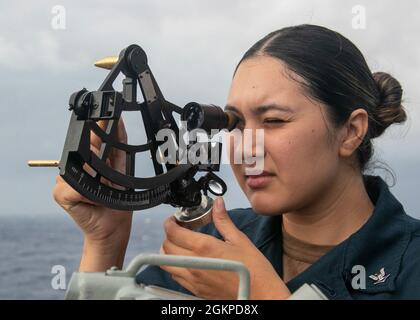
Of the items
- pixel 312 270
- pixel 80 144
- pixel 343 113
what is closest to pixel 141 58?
pixel 80 144

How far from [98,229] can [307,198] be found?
2.14 feet

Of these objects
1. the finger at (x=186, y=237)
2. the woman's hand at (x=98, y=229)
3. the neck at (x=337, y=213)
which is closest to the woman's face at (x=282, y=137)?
the neck at (x=337, y=213)

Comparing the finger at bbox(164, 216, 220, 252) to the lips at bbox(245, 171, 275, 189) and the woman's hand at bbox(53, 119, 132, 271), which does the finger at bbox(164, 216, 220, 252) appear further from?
the woman's hand at bbox(53, 119, 132, 271)

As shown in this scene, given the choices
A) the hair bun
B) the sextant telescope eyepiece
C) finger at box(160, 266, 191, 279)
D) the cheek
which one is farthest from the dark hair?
finger at box(160, 266, 191, 279)

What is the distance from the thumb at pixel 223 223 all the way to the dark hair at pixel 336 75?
0.42 metres

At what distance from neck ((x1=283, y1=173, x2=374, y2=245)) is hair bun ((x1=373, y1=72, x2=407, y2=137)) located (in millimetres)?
218

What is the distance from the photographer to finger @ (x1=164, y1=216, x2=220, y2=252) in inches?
62.8

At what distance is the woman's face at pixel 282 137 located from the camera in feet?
5.85

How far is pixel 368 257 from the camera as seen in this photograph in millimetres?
1871

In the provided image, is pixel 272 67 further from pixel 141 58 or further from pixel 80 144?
pixel 80 144

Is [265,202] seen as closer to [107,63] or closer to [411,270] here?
[411,270]

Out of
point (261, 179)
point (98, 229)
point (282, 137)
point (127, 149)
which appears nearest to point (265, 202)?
point (261, 179)
